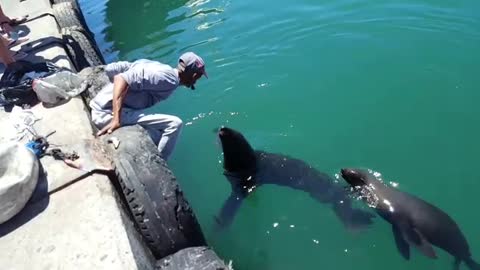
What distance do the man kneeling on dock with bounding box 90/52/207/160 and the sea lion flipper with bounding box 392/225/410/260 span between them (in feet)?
9.85

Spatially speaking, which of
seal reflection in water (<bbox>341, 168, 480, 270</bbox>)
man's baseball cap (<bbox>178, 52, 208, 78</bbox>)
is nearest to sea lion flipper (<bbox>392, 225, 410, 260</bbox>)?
seal reflection in water (<bbox>341, 168, 480, 270</bbox>)

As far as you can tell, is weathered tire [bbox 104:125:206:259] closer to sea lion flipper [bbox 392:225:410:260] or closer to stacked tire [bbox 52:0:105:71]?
sea lion flipper [bbox 392:225:410:260]

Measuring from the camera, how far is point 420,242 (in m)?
5.91

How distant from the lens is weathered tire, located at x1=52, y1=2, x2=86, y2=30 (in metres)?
9.82

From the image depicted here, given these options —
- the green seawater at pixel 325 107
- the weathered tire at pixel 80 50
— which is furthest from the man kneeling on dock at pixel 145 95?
the weathered tire at pixel 80 50

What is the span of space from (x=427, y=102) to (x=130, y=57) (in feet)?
21.2

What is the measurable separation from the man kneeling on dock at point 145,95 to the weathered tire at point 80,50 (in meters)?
2.37

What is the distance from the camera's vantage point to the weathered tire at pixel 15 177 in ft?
15.4

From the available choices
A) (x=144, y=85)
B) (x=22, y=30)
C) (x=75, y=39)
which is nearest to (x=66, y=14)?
(x=22, y=30)

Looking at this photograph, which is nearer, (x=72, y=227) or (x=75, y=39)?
(x=72, y=227)

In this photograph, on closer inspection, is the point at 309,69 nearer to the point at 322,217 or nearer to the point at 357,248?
the point at 322,217

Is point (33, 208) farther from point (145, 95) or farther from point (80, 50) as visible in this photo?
point (80, 50)

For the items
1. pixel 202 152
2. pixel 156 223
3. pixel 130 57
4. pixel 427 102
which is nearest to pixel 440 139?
pixel 427 102

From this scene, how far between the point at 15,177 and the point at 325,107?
5.13 metres
